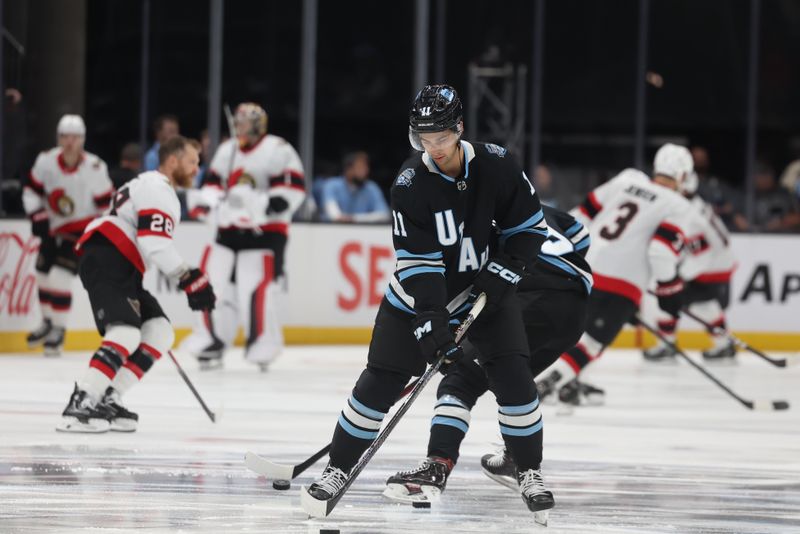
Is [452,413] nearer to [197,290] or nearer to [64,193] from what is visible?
[197,290]

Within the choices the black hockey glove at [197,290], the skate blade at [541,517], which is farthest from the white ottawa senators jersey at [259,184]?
the skate blade at [541,517]

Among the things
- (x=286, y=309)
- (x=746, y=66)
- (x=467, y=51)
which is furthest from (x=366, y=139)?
(x=286, y=309)

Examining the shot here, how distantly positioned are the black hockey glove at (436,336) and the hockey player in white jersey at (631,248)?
267 centimetres

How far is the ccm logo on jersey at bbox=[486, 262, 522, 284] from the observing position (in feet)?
13.0

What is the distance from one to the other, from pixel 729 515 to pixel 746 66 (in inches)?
476

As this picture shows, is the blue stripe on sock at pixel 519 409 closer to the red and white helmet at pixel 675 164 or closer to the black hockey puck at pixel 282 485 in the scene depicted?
the black hockey puck at pixel 282 485

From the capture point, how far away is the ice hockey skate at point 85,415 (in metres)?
5.38

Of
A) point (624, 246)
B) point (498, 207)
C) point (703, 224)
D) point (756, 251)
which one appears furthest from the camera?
point (756, 251)

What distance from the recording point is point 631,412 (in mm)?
6746

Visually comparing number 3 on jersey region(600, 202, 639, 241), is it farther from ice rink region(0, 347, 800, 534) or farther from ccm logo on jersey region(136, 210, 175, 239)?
ccm logo on jersey region(136, 210, 175, 239)

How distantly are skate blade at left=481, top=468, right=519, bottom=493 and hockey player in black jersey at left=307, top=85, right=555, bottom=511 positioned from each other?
358 mm

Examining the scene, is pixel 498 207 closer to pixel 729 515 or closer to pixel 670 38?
pixel 729 515

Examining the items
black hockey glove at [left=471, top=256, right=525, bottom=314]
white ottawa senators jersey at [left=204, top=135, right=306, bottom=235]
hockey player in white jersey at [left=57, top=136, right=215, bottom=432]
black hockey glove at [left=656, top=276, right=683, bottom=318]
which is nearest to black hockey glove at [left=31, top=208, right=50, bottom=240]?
white ottawa senators jersey at [left=204, top=135, right=306, bottom=235]

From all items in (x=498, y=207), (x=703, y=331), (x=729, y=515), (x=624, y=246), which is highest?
(x=498, y=207)
